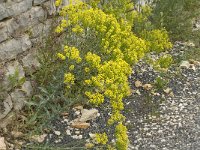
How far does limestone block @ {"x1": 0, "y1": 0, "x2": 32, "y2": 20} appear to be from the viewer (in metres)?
4.46

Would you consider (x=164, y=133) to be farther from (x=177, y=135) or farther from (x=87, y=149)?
(x=87, y=149)

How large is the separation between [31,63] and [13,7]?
0.64m

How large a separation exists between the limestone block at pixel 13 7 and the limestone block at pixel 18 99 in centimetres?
77

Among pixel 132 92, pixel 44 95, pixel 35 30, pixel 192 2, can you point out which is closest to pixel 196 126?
pixel 132 92

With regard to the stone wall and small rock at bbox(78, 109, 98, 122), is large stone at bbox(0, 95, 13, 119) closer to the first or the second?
the stone wall

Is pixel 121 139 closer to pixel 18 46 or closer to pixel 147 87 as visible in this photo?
pixel 18 46

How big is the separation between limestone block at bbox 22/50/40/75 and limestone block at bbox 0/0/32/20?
470 millimetres

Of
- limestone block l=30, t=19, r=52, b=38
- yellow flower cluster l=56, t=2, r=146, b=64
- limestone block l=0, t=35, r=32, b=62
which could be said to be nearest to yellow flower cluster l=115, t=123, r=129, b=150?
yellow flower cluster l=56, t=2, r=146, b=64

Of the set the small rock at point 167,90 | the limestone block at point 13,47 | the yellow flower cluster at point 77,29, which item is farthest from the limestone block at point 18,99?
the small rock at point 167,90

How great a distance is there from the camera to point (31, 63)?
16.0ft

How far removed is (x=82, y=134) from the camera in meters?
4.72

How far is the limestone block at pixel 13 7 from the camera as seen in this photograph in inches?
176

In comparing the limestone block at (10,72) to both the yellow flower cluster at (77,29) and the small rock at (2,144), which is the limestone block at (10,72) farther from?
the yellow flower cluster at (77,29)

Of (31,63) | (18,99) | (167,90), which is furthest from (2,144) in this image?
(167,90)
